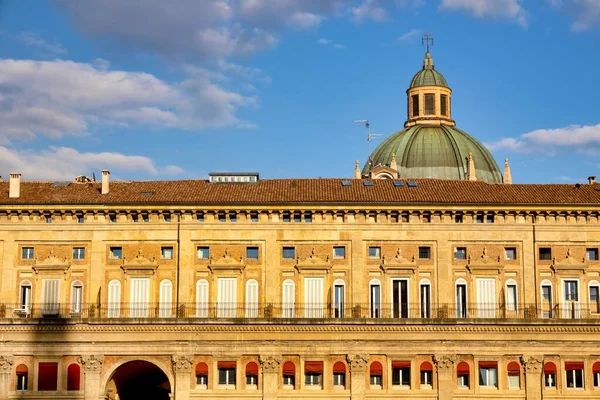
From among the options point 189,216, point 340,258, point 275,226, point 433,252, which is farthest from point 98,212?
point 433,252

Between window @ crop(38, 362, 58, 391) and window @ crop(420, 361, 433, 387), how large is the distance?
1876cm

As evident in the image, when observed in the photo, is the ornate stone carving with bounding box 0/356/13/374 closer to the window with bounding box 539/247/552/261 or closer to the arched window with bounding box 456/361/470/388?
the arched window with bounding box 456/361/470/388

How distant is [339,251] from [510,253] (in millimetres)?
9178

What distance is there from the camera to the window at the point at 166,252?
52.3 meters

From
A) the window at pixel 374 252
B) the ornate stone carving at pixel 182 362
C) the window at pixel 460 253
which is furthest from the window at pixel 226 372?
the window at pixel 460 253

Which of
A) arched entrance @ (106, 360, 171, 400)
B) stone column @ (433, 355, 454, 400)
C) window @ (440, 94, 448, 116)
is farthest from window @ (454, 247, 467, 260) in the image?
window @ (440, 94, 448, 116)

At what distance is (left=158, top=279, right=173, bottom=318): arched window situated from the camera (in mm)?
51594

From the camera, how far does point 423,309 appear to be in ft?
169

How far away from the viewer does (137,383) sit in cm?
5650

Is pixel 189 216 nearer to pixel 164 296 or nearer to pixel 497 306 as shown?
pixel 164 296

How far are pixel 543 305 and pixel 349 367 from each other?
36.0ft

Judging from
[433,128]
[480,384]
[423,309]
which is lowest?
[480,384]

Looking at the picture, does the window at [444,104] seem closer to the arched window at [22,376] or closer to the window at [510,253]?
the window at [510,253]

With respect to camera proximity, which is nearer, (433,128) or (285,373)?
(285,373)
